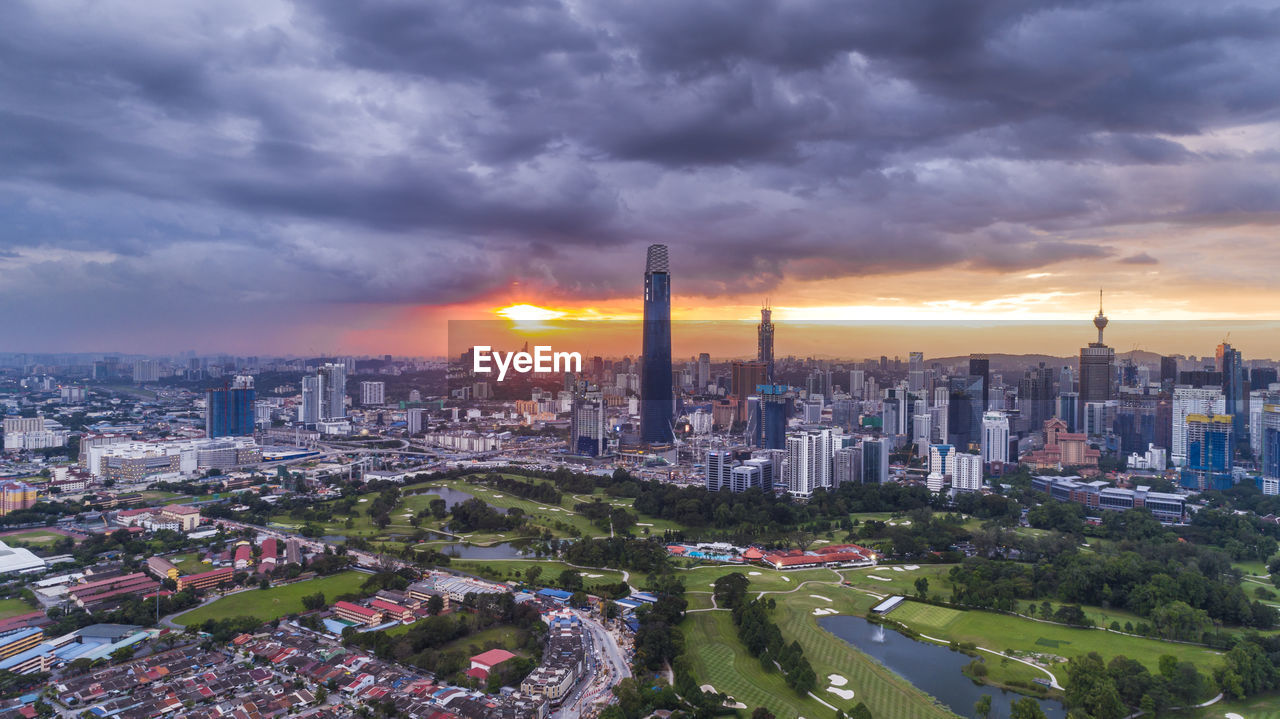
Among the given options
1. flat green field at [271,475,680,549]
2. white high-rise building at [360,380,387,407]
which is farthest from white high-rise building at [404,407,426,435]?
flat green field at [271,475,680,549]

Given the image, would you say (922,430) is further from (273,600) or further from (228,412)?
(228,412)

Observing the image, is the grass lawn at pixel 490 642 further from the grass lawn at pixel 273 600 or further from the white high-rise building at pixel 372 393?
the white high-rise building at pixel 372 393

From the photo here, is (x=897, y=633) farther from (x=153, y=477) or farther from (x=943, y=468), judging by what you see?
(x=153, y=477)

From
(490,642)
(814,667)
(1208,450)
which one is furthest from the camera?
(1208,450)

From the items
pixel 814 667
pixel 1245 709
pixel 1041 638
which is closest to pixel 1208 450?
pixel 1041 638

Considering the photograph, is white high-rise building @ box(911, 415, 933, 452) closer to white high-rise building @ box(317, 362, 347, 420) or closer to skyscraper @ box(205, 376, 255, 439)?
white high-rise building @ box(317, 362, 347, 420)

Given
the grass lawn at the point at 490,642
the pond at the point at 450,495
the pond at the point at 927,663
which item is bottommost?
the pond at the point at 450,495

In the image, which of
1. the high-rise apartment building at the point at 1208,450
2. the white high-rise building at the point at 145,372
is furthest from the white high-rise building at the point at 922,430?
the white high-rise building at the point at 145,372
